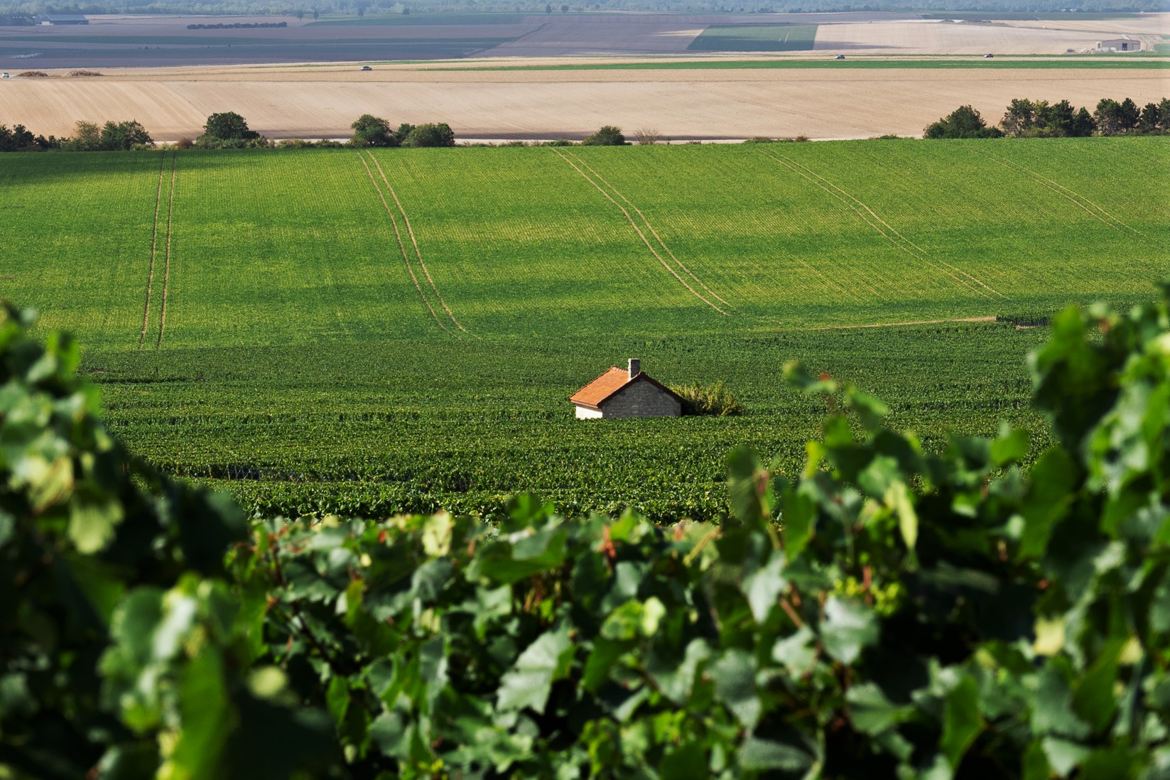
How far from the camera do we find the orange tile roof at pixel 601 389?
3744 centimetres

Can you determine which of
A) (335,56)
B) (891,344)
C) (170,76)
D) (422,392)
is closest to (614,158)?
(891,344)

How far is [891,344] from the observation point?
166 feet

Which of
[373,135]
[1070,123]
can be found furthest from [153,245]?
[1070,123]

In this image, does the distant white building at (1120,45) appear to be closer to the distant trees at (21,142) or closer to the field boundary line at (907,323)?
the distant trees at (21,142)

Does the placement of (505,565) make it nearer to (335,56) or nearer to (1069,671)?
(1069,671)

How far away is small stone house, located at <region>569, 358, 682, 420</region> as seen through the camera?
3738 cm

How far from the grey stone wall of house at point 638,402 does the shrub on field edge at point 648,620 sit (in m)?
33.7

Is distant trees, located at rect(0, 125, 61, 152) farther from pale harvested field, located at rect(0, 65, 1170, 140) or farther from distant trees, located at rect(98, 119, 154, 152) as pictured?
pale harvested field, located at rect(0, 65, 1170, 140)

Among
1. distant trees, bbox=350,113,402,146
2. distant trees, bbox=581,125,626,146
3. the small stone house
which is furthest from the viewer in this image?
distant trees, bbox=581,125,626,146

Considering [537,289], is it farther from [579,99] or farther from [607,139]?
[579,99]

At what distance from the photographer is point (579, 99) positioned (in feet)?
394

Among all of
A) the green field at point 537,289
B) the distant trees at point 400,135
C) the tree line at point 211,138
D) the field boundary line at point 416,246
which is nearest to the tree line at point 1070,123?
the green field at point 537,289

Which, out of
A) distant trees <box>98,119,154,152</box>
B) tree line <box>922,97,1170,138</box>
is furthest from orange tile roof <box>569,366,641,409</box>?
distant trees <box>98,119,154,152</box>

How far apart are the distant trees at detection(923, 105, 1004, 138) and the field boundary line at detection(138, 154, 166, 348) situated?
45134 millimetres
